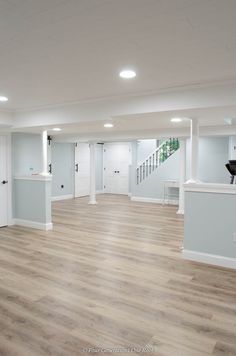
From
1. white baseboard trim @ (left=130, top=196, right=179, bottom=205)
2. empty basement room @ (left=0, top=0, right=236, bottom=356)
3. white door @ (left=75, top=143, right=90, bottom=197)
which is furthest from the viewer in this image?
white door @ (left=75, top=143, right=90, bottom=197)

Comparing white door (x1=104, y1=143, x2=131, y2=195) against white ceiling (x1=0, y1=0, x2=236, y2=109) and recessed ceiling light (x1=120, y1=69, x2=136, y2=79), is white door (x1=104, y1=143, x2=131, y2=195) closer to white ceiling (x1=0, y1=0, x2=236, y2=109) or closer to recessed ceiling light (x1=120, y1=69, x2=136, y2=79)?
white ceiling (x1=0, y1=0, x2=236, y2=109)

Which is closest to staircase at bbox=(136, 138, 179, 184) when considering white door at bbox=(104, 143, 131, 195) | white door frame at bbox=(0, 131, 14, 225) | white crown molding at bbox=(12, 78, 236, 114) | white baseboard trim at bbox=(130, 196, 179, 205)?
white baseboard trim at bbox=(130, 196, 179, 205)

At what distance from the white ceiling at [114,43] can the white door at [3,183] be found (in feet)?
8.24

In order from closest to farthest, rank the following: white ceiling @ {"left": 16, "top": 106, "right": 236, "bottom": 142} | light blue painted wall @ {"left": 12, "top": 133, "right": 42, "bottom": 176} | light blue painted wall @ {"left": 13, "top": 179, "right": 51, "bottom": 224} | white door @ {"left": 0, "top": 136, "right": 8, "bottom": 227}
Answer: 1. white ceiling @ {"left": 16, "top": 106, "right": 236, "bottom": 142}
2. light blue painted wall @ {"left": 13, "top": 179, "right": 51, "bottom": 224}
3. white door @ {"left": 0, "top": 136, "right": 8, "bottom": 227}
4. light blue painted wall @ {"left": 12, "top": 133, "right": 42, "bottom": 176}

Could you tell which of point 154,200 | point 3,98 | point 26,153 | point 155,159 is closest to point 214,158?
point 155,159

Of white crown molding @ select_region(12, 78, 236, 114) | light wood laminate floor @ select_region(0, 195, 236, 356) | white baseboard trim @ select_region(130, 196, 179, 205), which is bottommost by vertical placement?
light wood laminate floor @ select_region(0, 195, 236, 356)

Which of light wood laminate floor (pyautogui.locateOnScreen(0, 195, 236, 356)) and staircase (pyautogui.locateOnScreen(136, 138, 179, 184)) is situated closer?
light wood laminate floor (pyautogui.locateOnScreen(0, 195, 236, 356))

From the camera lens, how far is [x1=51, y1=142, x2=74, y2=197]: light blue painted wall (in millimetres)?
9375

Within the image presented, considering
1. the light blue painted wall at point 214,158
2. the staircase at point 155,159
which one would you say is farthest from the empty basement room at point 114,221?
the staircase at point 155,159

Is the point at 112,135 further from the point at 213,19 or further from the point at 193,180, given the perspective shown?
the point at 213,19

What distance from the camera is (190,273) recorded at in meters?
3.40

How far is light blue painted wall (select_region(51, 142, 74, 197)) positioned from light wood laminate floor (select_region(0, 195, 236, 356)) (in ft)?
14.5

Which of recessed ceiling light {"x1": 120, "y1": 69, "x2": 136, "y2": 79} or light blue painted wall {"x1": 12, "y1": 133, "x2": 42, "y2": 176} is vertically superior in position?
recessed ceiling light {"x1": 120, "y1": 69, "x2": 136, "y2": 79}

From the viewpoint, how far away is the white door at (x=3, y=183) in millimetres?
5730
